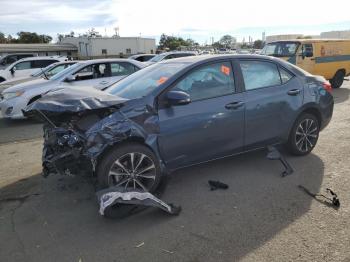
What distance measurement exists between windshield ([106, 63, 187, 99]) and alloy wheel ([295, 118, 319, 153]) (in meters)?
2.13

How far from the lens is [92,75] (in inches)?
381

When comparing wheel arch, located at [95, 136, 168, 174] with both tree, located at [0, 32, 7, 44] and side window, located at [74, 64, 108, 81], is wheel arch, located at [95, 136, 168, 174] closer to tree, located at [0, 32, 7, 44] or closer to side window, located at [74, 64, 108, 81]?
side window, located at [74, 64, 108, 81]

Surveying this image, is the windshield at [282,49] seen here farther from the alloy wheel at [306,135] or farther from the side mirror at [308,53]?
the alloy wheel at [306,135]

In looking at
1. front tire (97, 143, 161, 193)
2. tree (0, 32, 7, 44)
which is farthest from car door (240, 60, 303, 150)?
tree (0, 32, 7, 44)

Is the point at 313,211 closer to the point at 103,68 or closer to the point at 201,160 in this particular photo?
the point at 201,160

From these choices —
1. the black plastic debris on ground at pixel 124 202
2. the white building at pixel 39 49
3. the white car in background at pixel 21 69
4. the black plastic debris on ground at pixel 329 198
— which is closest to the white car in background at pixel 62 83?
the black plastic debris on ground at pixel 124 202

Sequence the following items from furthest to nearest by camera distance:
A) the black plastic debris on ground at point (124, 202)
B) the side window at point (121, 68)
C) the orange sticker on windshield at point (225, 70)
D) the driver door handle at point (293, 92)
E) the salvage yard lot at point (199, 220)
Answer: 1. the side window at point (121, 68)
2. the driver door handle at point (293, 92)
3. the orange sticker on windshield at point (225, 70)
4. the black plastic debris on ground at point (124, 202)
5. the salvage yard lot at point (199, 220)

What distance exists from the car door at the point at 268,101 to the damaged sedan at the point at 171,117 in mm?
14

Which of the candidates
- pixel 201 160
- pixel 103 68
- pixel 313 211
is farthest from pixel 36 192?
pixel 103 68

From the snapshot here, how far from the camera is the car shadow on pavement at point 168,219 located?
3264 millimetres

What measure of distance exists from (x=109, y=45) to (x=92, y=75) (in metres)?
63.0

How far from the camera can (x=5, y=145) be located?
709cm

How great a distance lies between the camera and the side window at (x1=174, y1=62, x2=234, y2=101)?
14.6 feet

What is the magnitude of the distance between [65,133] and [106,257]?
1.57 meters
